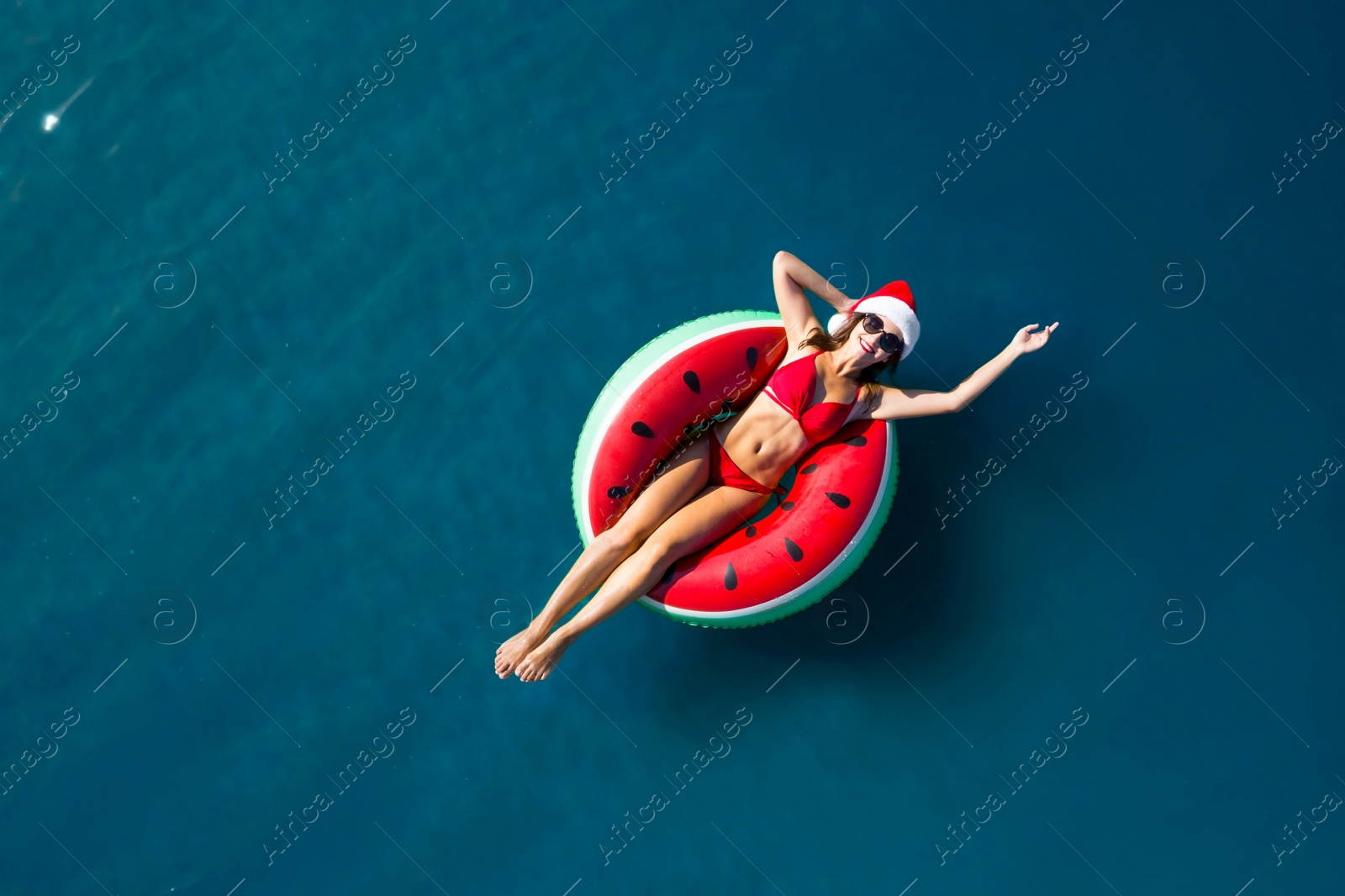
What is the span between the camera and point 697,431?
115 inches

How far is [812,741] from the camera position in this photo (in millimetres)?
3266

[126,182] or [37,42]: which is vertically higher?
[37,42]

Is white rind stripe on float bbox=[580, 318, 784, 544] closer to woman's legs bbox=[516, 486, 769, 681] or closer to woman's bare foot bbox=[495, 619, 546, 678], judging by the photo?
woman's legs bbox=[516, 486, 769, 681]

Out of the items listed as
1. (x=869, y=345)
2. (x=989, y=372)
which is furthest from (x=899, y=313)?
(x=989, y=372)

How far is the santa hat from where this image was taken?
2.72m

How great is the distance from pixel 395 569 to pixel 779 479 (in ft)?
4.55

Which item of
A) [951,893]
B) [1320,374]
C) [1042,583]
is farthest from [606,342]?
[1320,374]

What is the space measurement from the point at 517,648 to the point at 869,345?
1420 millimetres

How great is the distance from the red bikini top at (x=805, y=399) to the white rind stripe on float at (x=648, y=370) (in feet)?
0.51

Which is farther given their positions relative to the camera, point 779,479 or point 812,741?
point 812,741

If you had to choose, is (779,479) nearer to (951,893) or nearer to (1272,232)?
(951,893)

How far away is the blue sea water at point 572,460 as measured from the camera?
3.24 metres

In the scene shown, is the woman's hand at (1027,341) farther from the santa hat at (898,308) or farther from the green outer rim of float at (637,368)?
the green outer rim of float at (637,368)

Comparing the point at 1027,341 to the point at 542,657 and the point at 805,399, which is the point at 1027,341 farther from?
the point at 542,657
